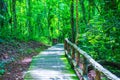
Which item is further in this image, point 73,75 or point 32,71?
point 32,71

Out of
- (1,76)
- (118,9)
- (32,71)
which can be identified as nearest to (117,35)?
(118,9)

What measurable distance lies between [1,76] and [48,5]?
2779 centimetres

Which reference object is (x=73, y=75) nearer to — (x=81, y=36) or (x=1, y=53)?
(x=81, y=36)

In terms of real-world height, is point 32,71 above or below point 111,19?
below

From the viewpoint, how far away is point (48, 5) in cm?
3775

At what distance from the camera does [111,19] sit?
10.8m

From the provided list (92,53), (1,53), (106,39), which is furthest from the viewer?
(1,53)

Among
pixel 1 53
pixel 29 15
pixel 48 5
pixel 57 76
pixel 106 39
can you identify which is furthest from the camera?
pixel 48 5

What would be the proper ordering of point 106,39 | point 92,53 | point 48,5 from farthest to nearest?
point 48,5 → point 92,53 → point 106,39

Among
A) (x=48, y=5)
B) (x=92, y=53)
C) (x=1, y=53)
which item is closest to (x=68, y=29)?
(x=48, y=5)

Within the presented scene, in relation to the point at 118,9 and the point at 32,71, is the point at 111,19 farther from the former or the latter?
the point at 32,71

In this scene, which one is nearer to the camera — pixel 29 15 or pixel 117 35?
pixel 117 35

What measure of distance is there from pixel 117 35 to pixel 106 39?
0.51m

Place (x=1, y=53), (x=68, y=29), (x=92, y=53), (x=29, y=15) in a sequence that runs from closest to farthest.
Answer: (x=92, y=53), (x=1, y=53), (x=29, y=15), (x=68, y=29)
